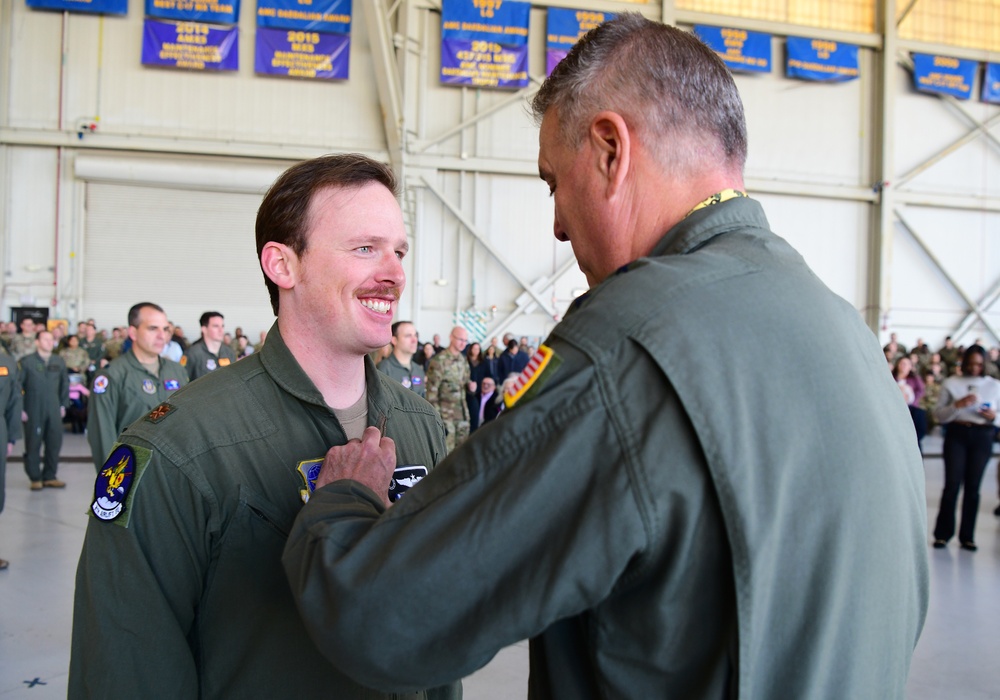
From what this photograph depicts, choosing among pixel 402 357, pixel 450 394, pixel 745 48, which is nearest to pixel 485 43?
pixel 745 48

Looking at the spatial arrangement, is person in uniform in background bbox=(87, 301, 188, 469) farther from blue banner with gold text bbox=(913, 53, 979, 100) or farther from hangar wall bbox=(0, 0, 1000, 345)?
blue banner with gold text bbox=(913, 53, 979, 100)

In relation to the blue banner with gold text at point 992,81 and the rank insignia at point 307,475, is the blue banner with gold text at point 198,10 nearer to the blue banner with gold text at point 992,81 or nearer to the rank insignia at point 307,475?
the rank insignia at point 307,475

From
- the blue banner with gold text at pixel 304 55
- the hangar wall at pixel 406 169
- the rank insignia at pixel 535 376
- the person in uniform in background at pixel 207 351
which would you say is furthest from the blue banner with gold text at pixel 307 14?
the rank insignia at pixel 535 376

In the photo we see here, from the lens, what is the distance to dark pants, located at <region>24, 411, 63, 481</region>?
7.44 meters

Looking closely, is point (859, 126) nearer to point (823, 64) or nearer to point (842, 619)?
point (823, 64)

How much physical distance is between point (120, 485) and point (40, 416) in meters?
7.47

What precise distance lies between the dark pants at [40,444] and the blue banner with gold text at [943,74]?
16.6 meters

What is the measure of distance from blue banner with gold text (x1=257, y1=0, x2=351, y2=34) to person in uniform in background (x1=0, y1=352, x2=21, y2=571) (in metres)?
9.75

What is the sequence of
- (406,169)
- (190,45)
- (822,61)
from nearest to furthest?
(190,45) → (406,169) → (822,61)

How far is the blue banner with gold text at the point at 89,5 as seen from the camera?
44.3 ft

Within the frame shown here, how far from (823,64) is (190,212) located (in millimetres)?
12863

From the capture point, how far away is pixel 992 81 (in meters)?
15.7

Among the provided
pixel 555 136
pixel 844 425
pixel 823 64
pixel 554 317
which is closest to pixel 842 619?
pixel 844 425

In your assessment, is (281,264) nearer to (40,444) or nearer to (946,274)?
(40,444)
